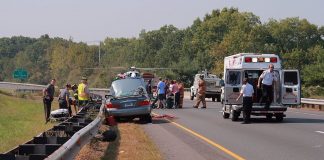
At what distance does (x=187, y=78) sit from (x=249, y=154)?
81824 mm

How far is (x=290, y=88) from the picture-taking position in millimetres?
23219

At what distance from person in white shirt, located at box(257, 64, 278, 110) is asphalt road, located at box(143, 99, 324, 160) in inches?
35.0

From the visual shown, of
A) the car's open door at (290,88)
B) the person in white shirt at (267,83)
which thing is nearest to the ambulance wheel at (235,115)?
the person in white shirt at (267,83)

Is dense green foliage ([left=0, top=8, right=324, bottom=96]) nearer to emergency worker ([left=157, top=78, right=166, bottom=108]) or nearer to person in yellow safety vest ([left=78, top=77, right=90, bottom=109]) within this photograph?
emergency worker ([left=157, top=78, right=166, bottom=108])

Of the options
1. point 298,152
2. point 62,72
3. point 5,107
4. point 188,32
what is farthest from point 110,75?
point 298,152

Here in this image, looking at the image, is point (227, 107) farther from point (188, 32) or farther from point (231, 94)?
point (188, 32)

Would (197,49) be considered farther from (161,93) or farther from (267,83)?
(267,83)

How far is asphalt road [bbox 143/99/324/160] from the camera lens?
13.3m

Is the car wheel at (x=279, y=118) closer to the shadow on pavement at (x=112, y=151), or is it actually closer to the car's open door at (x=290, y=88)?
the car's open door at (x=290, y=88)

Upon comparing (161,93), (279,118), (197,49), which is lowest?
(279,118)

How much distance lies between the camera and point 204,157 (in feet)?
42.4

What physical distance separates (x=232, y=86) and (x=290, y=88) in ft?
6.90

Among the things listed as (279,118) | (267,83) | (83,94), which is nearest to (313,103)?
(279,118)

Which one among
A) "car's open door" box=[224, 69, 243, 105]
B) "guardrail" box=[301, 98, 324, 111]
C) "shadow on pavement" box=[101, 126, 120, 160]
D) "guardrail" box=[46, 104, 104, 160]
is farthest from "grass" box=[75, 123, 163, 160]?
"guardrail" box=[301, 98, 324, 111]
